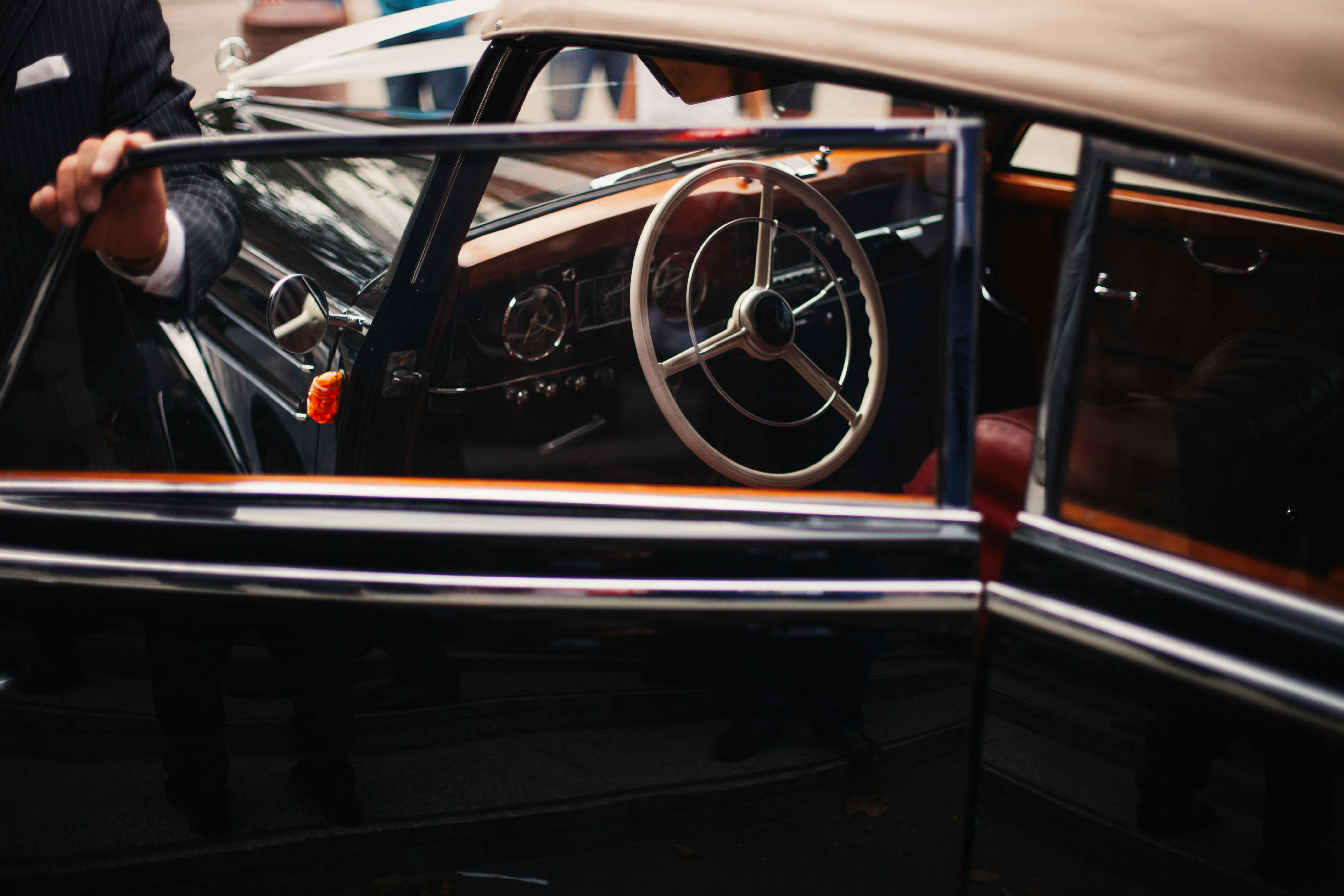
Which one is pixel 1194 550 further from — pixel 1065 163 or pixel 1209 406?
pixel 1065 163

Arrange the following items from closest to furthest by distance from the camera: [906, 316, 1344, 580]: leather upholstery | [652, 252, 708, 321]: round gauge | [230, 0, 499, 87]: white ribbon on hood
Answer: [906, 316, 1344, 580]: leather upholstery, [652, 252, 708, 321]: round gauge, [230, 0, 499, 87]: white ribbon on hood

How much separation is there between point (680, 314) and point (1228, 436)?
2.69ft

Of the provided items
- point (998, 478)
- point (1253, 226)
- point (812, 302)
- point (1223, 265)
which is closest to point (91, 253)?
point (812, 302)

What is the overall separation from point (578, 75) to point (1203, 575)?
1.34 meters

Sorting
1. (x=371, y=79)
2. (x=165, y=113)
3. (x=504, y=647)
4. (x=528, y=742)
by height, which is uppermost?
(x=371, y=79)

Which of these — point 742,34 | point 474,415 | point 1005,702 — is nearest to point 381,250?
point 474,415

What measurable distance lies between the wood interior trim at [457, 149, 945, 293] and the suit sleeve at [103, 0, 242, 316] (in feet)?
1.15

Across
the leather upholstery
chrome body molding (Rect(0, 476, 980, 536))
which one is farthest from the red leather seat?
chrome body molding (Rect(0, 476, 980, 536))

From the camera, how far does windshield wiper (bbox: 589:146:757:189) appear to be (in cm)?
135

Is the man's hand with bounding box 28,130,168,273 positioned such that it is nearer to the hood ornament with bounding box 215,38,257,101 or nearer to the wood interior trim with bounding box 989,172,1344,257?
the wood interior trim with bounding box 989,172,1344,257

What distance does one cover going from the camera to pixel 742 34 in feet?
3.99

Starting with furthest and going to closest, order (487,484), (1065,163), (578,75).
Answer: (1065,163) < (578,75) < (487,484)

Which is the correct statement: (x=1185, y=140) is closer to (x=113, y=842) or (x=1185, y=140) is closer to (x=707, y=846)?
(x=707, y=846)

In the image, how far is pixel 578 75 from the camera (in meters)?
1.72
